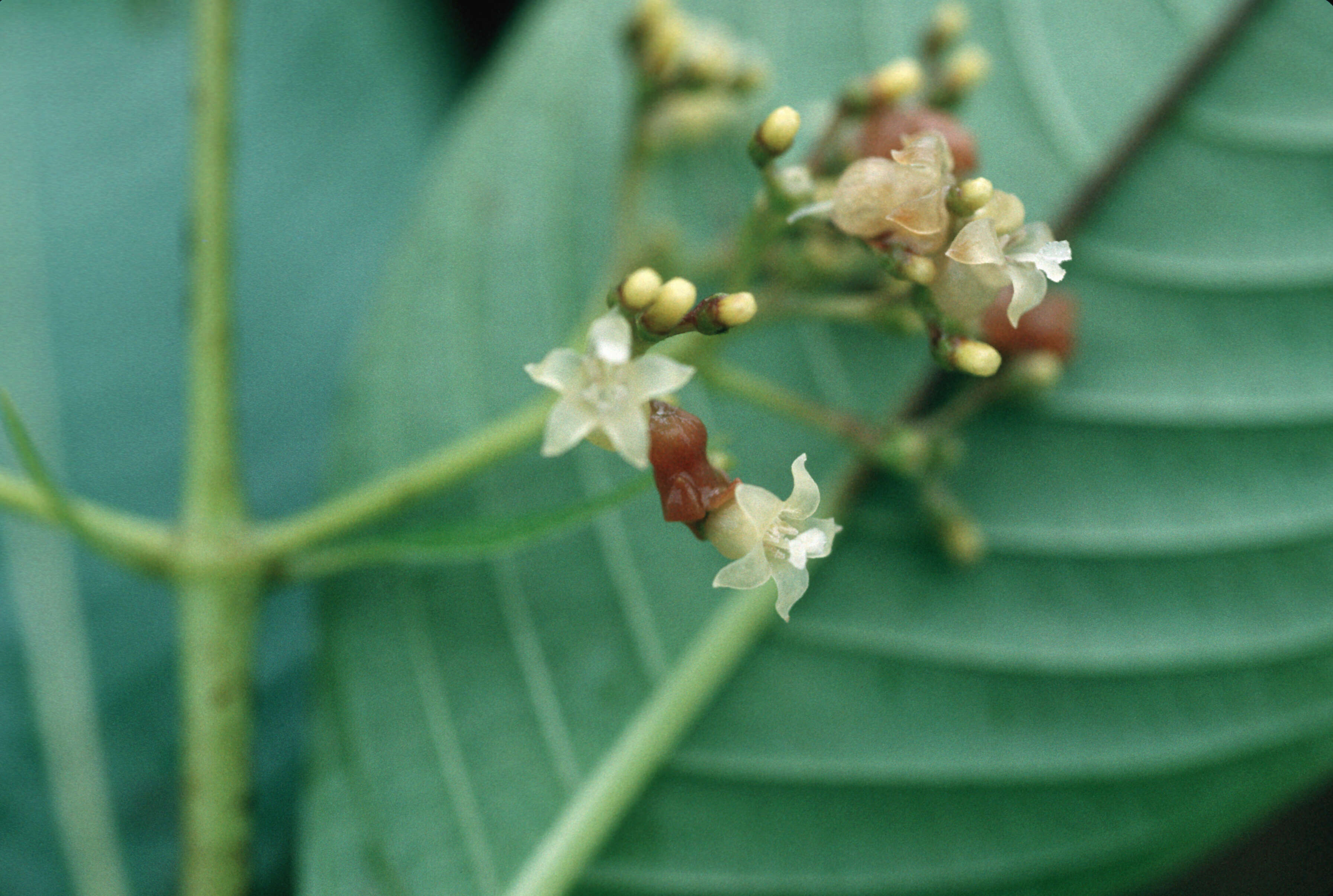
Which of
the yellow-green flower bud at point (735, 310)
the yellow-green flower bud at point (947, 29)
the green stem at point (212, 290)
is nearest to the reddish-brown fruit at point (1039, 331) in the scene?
the yellow-green flower bud at point (947, 29)

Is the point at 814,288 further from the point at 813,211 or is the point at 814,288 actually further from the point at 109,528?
the point at 109,528

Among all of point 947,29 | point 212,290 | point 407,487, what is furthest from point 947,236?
point 212,290

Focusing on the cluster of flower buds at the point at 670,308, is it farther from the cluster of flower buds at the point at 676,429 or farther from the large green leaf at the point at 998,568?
the large green leaf at the point at 998,568

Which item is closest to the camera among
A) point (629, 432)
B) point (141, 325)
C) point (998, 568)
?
point (629, 432)

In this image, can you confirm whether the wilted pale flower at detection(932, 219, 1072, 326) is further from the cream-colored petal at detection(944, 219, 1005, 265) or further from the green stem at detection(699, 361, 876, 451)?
the green stem at detection(699, 361, 876, 451)

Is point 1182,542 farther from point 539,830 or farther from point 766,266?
point 539,830

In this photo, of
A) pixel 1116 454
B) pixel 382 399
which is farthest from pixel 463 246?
pixel 1116 454

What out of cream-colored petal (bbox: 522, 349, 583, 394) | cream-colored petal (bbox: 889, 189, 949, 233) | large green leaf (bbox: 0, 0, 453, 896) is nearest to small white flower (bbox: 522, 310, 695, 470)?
cream-colored petal (bbox: 522, 349, 583, 394)
